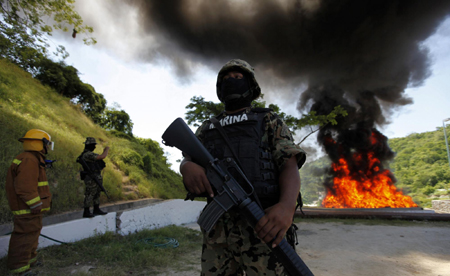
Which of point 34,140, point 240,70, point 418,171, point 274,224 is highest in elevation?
point 240,70

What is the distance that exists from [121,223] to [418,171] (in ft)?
119

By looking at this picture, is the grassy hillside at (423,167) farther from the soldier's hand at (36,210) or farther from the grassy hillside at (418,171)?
the soldier's hand at (36,210)

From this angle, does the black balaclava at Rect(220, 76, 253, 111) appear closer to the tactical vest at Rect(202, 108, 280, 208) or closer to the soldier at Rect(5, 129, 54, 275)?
the tactical vest at Rect(202, 108, 280, 208)

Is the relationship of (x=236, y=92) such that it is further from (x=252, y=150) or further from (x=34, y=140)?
(x=34, y=140)

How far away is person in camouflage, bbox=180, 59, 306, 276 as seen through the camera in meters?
1.29

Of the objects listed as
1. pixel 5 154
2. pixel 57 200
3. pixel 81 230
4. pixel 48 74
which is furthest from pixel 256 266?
pixel 48 74

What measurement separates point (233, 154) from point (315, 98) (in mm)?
18356

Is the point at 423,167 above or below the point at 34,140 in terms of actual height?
below

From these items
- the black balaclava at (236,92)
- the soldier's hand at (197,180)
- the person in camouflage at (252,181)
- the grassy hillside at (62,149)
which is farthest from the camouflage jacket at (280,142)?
the grassy hillside at (62,149)

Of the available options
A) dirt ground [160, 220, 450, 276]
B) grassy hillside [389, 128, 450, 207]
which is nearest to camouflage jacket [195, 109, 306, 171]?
dirt ground [160, 220, 450, 276]

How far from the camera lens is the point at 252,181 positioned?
135cm

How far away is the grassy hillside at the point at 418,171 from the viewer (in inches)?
919

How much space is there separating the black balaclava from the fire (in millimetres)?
17503

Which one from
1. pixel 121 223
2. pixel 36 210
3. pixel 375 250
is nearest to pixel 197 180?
pixel 36 210
